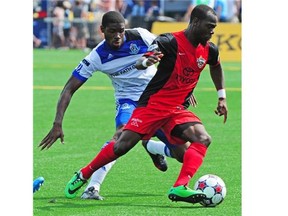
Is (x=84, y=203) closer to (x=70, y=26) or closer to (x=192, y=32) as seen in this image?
(x=192, y=32)

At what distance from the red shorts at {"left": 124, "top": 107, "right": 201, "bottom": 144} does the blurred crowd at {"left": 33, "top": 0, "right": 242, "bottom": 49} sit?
93.5ft

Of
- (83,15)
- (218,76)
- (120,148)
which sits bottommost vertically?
(83,15)

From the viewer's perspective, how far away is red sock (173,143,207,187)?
9.34m

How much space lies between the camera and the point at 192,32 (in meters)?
9.63

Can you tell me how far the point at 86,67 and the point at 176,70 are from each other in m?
1.26

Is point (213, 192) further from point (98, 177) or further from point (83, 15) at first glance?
point (83, 15)

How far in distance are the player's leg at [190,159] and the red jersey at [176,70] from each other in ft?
1.08

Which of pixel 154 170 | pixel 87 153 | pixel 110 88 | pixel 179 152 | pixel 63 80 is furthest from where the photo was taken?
pixel 63 80

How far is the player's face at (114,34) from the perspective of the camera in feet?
34.2

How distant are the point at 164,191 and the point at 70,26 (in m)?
30.9

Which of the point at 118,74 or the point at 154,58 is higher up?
the point at 154,58

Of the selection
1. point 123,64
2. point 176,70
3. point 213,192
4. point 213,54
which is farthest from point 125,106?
point 213,192

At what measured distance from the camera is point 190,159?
941 cm
